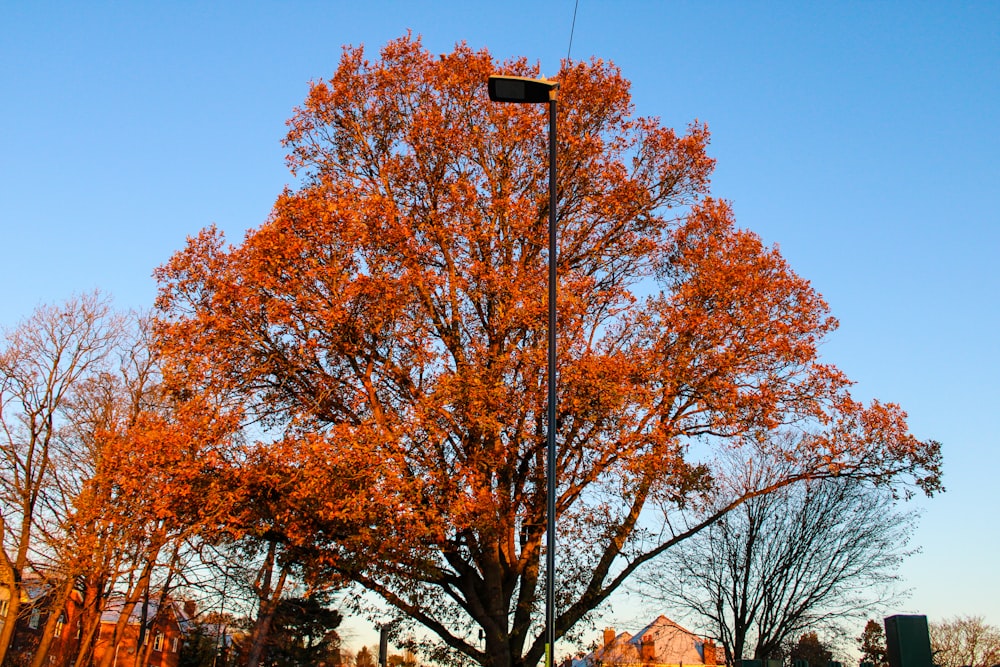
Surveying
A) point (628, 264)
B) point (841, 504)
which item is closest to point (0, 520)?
point (628, 264)

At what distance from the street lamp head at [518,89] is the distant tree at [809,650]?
30.2 m

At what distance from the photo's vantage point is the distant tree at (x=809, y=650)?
38062 millimetres

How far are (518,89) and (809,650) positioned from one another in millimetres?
38498

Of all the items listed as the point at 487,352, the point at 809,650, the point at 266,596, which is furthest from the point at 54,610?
the point at 809,650

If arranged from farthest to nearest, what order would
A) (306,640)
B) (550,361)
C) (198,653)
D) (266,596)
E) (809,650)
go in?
(306,640), (198,653), (809,650), (266,596), (550,361)

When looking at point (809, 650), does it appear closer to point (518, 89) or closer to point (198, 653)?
point (198, 653)

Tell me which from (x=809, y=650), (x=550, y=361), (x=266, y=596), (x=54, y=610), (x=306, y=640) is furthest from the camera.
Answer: (x=306, y=640)

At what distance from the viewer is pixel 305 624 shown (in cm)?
4888

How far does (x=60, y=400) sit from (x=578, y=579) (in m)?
19.3

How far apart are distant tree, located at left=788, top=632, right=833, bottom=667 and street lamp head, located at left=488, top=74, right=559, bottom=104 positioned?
30.2 meters

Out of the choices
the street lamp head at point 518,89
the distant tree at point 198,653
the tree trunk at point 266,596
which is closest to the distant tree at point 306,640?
the distant tree at point 198,653

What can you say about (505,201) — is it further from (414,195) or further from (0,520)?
(0,520)

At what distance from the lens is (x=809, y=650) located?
4359 centimetres

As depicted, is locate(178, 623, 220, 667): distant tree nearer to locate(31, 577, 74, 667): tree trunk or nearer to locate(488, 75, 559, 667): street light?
locate(31, 577, 74, 667): tree trunk
